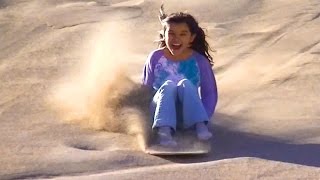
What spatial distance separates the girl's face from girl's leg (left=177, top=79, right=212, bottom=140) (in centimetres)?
31

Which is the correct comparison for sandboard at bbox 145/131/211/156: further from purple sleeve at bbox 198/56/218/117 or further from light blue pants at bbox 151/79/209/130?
purple sleeve at bbox 198/56/218/117

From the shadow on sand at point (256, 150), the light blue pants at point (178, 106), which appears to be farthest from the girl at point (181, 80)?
the shadow on sand at point (256, 150)

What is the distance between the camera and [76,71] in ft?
25.2

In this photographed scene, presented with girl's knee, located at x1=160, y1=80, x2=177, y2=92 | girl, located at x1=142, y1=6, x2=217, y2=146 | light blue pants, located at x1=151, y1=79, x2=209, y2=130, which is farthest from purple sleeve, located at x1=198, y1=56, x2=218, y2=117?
girl's knee, located at x1=160, y1=80, x2=177, y2=92

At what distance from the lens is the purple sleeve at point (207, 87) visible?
613cm

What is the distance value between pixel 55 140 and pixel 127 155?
60cm

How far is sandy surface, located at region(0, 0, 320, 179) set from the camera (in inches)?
217

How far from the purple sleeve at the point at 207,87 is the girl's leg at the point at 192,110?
0.61 ft

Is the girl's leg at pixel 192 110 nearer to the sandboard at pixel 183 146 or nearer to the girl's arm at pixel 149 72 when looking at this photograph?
the sandboard at pixel 183 146

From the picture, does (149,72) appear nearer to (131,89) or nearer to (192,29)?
(131,89)

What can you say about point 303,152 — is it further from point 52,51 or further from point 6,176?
point 52,51

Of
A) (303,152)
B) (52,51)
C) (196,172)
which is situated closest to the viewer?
(196,172)

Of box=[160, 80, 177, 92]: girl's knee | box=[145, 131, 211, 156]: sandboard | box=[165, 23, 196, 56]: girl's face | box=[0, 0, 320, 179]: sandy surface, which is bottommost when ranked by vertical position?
box=[0, 0, 320, 179]: sandy surface

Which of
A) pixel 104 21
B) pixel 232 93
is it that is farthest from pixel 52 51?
pixel 232 93
